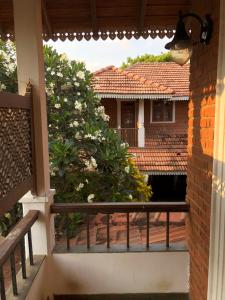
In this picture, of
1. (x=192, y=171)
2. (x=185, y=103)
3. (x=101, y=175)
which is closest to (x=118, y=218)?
(x=101, y=175)

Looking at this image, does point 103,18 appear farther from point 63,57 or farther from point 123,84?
point 123,84

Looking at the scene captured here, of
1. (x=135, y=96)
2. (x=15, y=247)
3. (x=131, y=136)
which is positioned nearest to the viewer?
(x=15, y=247)

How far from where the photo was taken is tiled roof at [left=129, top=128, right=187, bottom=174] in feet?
25.4

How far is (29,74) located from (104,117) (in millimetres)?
2168

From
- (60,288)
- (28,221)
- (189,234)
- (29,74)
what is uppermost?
(29,74)

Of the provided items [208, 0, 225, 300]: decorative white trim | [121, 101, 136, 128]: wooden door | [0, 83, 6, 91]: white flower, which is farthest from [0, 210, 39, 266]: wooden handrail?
[121, 101, 136, 128]: wooden door

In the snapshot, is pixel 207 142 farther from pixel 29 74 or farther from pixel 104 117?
pixel 104 117

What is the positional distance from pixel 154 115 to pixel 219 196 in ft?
25.1

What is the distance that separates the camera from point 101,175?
12.3ft

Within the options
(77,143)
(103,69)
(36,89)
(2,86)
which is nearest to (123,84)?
(103,69)

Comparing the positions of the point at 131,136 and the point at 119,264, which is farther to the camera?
the point at 131,136

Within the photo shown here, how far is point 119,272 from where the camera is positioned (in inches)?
94.5

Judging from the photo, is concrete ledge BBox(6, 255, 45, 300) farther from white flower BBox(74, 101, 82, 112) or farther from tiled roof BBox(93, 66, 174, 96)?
tiled roof BBox(93, 66, 174, 96)

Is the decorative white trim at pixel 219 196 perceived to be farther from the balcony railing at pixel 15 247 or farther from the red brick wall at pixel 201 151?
the balcony railing at pixel 15 247
